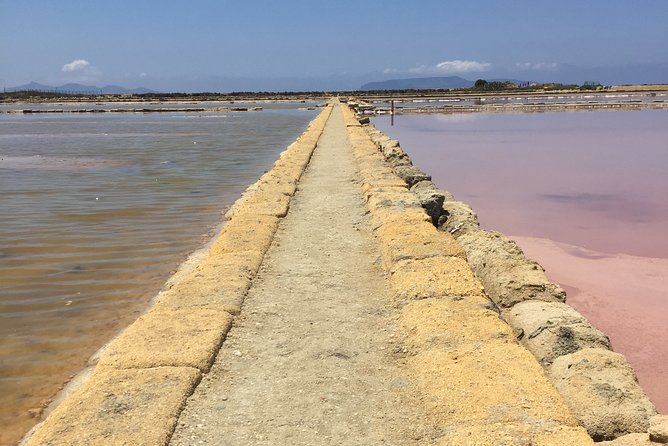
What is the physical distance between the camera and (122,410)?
2836 mm

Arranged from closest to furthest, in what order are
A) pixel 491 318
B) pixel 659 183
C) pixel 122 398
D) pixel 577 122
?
pixel 122 398 < pixel 491 318 < pixel 659 183 < pixel 577 122

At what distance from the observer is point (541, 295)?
14.8ft

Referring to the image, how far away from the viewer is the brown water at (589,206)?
539 centimetres

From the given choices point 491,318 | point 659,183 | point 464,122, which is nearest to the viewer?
point 491,318

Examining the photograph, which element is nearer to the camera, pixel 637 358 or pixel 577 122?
pixel 637 358

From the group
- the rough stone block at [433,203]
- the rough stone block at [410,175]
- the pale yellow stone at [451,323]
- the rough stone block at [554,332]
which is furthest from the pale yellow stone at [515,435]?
the rough stone block at [410,175]

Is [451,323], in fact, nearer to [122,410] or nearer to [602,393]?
[602,393]

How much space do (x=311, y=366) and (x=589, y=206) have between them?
8012mm

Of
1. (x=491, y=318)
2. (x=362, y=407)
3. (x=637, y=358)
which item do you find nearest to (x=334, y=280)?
(x=491, y=318)

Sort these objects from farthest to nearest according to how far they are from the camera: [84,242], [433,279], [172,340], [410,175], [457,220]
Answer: [410,175], [84,242], [457,220], [433,279], [172,340]

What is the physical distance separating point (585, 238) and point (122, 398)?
6794 millimetres

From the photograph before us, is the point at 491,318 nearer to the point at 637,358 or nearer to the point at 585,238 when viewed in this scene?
the point at 637,358

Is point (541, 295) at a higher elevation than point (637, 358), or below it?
higher

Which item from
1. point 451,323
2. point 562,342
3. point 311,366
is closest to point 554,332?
point 562,342
